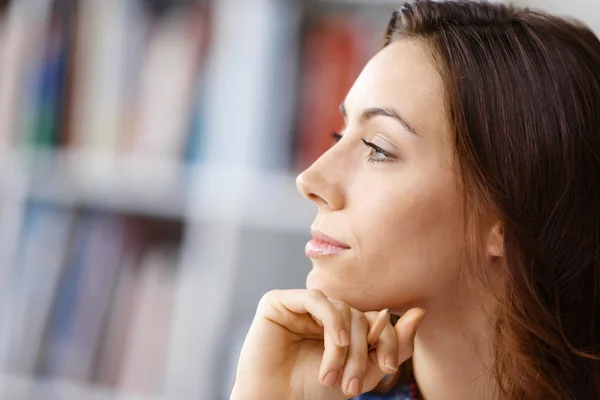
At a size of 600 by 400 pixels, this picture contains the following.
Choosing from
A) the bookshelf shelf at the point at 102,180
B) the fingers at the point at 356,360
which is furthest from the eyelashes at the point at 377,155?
the bookshelf shelf at the point at 102,180

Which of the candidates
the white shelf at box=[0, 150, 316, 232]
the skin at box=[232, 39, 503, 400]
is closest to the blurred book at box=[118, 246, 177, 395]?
the white shelf at box=[0, 150, 316, 232]

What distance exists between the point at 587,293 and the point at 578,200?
0.15 meters

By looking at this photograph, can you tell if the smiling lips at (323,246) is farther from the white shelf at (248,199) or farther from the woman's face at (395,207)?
the white shelf at (248,199)

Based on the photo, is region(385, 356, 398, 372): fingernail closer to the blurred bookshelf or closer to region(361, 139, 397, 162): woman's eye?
region(361, 139, 397, 162): woman's eye

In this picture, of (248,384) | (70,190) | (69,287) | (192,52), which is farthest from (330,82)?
(248,384)

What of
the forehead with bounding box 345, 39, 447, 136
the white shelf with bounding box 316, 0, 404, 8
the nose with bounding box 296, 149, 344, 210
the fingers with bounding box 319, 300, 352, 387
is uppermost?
the white shelf with bounding box 316, 0, 404, 8

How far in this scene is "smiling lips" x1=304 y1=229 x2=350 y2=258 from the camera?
100 centimetres

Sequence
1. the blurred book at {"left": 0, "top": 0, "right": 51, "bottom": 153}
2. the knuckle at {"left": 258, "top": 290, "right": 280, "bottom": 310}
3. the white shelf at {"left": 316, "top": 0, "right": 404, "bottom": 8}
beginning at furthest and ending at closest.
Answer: the blurred book at {"left": 0, "top": 0, "right": 51, "bottom": 153}, the white shelf at {"left": 316, "top": 0, "right": 404, "bottom": 8}, the knuckle at {"left": 258, "top": 290, "right": 280, "bottom": 310}

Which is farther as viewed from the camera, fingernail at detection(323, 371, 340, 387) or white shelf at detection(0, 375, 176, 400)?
white shelf at detection(0, 375, 176, 400)

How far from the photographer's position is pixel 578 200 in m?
→ 1.01

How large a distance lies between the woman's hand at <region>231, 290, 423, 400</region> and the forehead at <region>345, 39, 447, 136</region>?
27 centimetres

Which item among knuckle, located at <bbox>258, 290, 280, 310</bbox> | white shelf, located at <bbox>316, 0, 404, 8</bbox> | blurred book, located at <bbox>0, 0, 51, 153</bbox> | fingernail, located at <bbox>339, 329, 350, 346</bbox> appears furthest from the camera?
blurred book, located at <bbox>0, 0, 51, 153</bbox>

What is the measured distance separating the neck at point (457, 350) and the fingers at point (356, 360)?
15cm

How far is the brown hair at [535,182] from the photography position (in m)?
0.98
